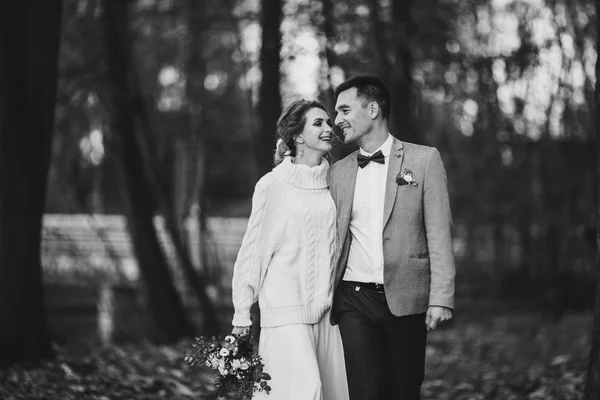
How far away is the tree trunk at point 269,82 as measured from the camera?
429 inches

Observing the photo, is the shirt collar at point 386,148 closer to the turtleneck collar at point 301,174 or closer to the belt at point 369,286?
the turtleneck collar at point 301,174

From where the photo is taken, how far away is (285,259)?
5.77 metres

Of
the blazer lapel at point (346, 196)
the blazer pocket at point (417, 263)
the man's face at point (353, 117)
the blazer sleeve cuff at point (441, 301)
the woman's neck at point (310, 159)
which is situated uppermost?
the man's face at point (353, 117)

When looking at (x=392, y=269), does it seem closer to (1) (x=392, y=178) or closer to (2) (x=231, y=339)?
(1) (x=392, y=178)

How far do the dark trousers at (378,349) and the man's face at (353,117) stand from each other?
1019 millimetres

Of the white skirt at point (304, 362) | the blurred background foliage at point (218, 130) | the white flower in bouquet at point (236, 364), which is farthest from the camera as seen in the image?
the blurred background foliage at point (218, 130)

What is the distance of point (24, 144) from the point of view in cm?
984

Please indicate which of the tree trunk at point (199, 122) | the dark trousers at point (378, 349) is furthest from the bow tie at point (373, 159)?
the tree trunk at point (199, 122)

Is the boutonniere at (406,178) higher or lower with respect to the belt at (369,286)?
higher

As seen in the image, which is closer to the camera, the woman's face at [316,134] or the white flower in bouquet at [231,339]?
the white flower in bouquet at [231,339]

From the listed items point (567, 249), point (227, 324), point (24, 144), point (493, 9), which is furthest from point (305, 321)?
point (567, 249)

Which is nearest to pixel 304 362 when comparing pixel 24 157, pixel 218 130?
pixel 24 157

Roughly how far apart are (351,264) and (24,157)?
5.28m

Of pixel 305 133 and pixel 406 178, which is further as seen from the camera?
pixel 305 133
